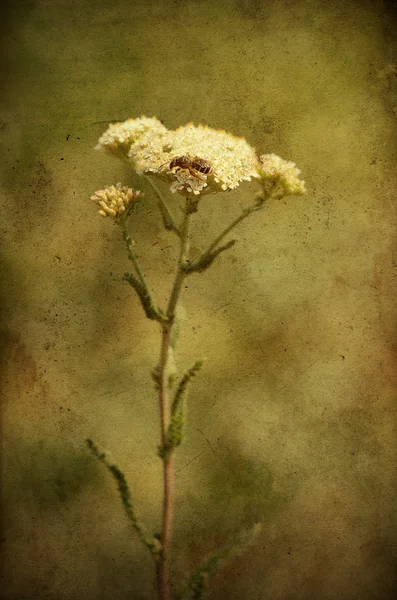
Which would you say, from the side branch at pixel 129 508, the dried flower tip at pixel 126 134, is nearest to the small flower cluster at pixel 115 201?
the dried flower tip at pixel 126 134

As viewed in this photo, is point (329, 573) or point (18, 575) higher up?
point (329, 573)

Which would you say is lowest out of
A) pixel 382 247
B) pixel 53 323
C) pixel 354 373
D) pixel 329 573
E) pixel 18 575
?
pixel 18 575

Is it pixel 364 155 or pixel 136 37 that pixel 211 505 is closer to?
pixel 364 155

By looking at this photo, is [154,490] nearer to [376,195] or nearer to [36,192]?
[36,192]

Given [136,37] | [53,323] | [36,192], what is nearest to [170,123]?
[136,37]

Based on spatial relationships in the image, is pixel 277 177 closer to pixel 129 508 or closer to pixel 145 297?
pixel 145 297
